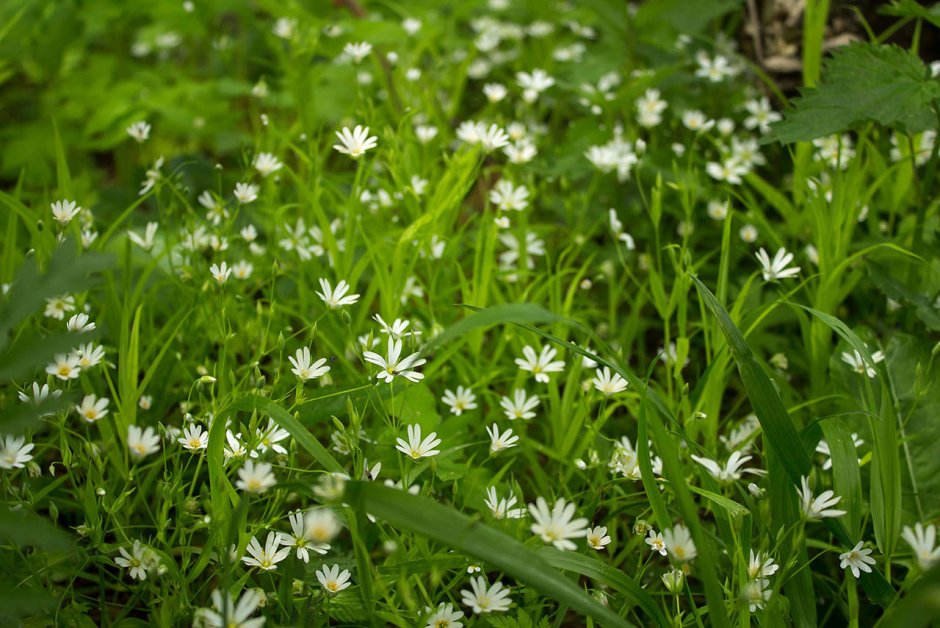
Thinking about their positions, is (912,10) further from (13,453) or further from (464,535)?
(13,453)

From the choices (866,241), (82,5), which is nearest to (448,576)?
(866,241)

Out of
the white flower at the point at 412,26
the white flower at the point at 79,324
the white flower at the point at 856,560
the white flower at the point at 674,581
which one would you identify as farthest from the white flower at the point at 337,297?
the white flower at the point at 412,26

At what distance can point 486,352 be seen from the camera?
1.80m

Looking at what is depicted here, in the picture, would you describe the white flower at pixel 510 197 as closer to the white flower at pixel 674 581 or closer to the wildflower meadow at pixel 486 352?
the wildflower meadow at pixel 486 352

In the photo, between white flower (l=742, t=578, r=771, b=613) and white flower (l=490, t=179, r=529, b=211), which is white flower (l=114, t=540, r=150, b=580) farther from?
white flower (l=490, t=179, r=529, b=211)

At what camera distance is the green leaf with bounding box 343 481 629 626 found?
906mm

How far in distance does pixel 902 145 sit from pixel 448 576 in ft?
5.11

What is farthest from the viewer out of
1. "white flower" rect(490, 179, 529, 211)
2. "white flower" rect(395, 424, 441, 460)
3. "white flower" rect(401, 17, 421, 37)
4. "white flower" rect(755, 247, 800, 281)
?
"white flower" rect(401, 17, 421, 37)

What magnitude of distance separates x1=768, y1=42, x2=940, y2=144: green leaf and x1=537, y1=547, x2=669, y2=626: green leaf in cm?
94

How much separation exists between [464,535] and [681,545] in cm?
28

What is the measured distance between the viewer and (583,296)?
1920 mm

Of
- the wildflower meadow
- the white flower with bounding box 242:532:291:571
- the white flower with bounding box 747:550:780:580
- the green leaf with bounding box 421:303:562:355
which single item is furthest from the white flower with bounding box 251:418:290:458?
the white flower with bounding box 747:550:780:580

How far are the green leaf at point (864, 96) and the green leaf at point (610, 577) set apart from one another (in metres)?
0.94

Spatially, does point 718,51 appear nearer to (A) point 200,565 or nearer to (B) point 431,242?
(B) point 431,242
